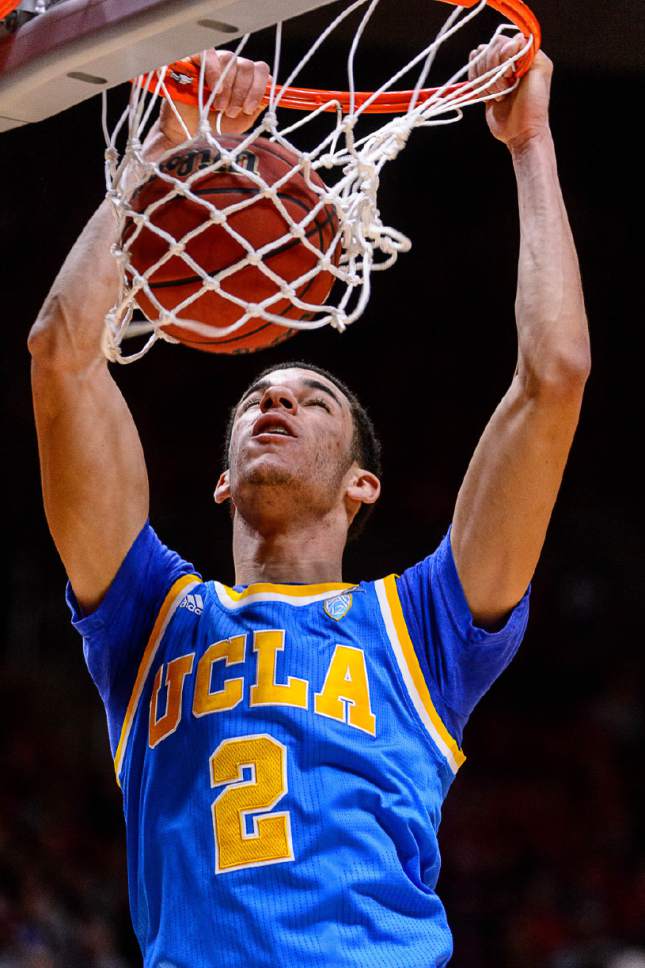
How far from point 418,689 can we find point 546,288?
0.80 meters

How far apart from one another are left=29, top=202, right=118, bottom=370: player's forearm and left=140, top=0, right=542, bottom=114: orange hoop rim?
314mm

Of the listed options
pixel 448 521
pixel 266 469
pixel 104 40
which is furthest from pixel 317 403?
pixel 448 521

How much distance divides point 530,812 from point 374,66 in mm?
5167

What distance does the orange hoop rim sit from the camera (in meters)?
2.53

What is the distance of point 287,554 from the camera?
2.81 metres

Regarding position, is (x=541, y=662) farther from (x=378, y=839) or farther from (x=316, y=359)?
(x=378, y=839)

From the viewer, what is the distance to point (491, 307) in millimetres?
9000

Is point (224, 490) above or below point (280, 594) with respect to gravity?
above

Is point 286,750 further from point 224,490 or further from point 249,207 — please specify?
point 249,207

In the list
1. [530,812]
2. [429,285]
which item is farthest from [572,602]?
[429,285]

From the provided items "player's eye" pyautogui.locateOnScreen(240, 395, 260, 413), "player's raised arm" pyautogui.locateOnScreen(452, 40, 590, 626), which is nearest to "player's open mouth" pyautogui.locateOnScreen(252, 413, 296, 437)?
"player's eye" pyautogui.locateOnScreen(240, 395, 260, 413)

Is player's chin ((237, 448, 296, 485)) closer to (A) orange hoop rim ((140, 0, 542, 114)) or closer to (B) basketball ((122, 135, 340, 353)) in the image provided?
(B) basketball ((122, 135, 340, 353))

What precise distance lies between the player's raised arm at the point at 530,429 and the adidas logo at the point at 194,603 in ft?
1.72

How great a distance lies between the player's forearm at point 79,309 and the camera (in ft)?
8.26
